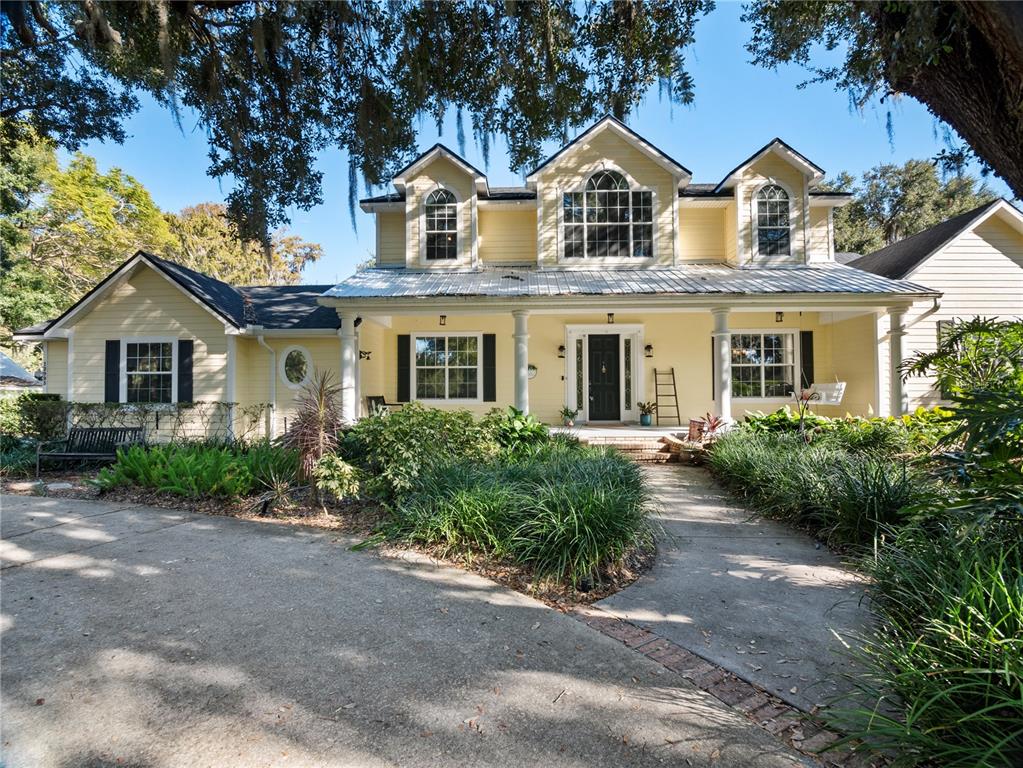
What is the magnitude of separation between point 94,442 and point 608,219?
39.2ft

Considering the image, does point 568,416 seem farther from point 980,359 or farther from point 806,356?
point 980,359

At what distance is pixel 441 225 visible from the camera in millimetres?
11938

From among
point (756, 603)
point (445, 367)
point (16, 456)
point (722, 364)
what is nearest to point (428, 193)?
point (445, 367)

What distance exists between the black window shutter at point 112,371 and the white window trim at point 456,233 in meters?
7.20

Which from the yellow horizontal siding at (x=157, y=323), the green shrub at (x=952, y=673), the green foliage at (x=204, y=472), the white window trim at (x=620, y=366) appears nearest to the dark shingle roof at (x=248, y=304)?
the yellow horizontal siding at (x=157, y=323)

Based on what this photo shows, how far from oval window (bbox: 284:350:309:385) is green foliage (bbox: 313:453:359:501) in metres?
6.12

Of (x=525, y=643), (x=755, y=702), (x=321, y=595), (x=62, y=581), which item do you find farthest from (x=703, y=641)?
(x=62, y=581)

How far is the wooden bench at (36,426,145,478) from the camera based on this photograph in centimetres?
898

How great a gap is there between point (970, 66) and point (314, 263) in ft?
131

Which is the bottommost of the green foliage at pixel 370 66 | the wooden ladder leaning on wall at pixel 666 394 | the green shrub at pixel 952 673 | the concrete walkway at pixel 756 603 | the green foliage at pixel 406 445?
the concrete walkway at pixel 756 603

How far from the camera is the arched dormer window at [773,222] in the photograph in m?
11.9

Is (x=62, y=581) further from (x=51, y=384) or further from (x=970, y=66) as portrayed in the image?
(x=51, y=384)

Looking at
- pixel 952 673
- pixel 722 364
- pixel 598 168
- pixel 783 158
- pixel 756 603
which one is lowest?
pixel 756 603

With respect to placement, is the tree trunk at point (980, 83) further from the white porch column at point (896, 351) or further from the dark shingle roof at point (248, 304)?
the dark shingle roof at point (248, 304)
